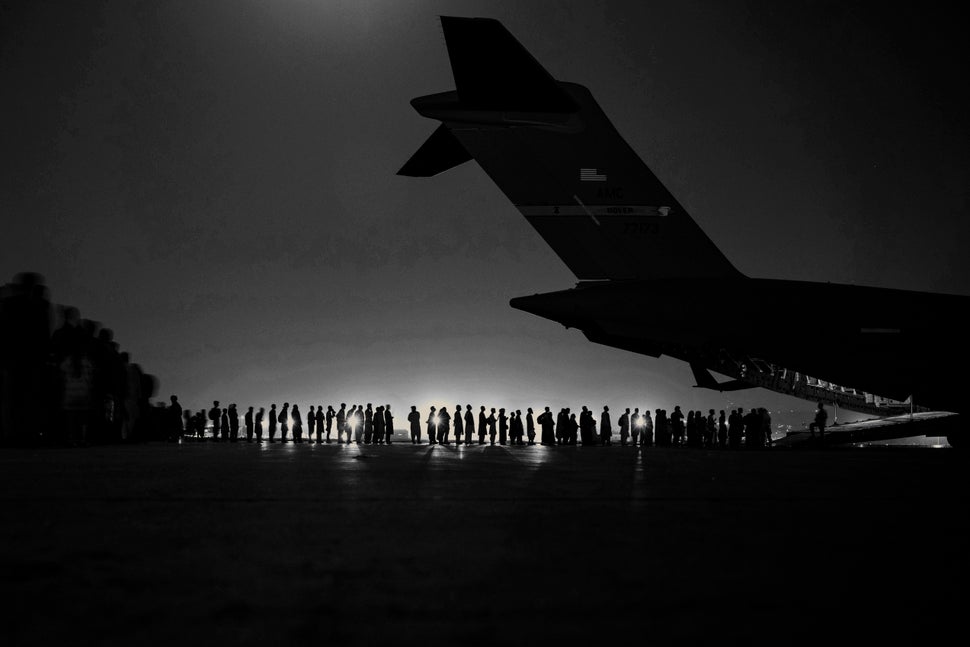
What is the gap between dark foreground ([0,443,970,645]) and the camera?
4.83 feet

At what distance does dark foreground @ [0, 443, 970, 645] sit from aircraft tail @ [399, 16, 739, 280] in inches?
201

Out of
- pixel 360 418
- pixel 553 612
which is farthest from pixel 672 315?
pixel 360 418

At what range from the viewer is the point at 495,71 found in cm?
800

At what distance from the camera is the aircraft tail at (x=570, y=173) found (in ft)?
27.7

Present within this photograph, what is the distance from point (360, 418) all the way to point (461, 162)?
20.6 metres

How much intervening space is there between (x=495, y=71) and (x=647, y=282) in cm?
A: 297

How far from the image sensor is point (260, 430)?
3058 centimetres

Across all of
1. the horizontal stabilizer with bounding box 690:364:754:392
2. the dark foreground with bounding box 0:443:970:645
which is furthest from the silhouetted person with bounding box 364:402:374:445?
the dark foreground with bounding box 0:443:970:645

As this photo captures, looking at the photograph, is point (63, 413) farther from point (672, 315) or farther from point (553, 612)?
point (553, 612)

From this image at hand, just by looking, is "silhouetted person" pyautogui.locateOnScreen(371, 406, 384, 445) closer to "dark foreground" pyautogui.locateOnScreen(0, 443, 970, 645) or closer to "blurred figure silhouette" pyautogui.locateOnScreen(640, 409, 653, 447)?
"blurred figure silhouette" pyautogui.locateOnScreen(640, 409, 653, 447)

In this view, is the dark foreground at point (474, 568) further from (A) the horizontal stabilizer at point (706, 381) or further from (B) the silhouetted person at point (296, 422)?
(B) the silhouetted person at point (296, 422)

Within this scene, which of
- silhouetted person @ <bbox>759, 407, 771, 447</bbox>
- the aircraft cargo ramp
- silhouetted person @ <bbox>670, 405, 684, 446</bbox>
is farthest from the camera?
silhouetted person @ <bbox>670, 405, 684, 446</bbox>

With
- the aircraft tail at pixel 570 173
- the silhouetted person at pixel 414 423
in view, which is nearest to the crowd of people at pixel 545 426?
the silhouetted person at pixel 414 423

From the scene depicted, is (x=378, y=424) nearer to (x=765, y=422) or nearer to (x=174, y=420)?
(x=174, y=420)
